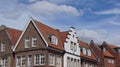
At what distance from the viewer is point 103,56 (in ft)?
317

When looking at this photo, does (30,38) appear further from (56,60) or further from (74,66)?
(74,66)

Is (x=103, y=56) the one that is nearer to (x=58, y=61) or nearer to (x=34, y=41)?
(x=58, y=61)

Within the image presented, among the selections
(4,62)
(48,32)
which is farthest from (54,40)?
(4,62)

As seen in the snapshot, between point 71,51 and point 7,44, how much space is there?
14050 mm

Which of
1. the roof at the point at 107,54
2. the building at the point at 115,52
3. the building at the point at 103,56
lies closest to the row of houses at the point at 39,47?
the building at the point at 103,56

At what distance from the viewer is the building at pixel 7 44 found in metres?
70.7

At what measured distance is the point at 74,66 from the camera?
74.2 m

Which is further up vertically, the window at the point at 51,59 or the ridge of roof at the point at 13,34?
the ridge of roof at the point at 13,34

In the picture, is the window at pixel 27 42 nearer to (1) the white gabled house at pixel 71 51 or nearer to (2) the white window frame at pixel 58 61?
(2) the white window frame at pixel 58 61

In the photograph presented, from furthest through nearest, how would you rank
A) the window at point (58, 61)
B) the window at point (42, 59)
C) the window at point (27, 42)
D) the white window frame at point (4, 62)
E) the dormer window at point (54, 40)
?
the white window frame at point (4, 62), the window at point (58, 61), the window at point (27, 42), the dormer window at point (54, 40), the window at point (42, 59)

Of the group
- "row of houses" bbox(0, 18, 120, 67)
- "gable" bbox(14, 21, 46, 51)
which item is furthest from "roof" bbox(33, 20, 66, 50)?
"gable" bbox(14, 21, 46, 51)

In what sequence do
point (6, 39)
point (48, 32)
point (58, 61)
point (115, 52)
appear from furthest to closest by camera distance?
point (115, 52) < point (6, 39) < point (48, 32) < point (58, 61)

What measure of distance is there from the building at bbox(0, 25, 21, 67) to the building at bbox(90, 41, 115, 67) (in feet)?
101

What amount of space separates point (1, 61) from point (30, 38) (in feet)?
31.7
